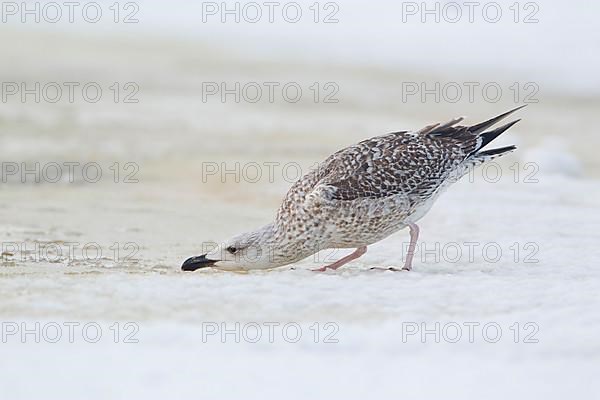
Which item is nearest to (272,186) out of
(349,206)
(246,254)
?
(246,254)

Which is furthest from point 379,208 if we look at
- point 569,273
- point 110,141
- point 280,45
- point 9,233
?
point 280,45

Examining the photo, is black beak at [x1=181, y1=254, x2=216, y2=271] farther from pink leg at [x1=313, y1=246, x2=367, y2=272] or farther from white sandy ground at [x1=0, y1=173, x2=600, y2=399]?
pink leg at [x1=313, y1=246, x2=367, y2=272]

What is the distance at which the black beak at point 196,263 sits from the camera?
5.48 metres

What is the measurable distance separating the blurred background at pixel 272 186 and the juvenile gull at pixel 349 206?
0.20 metres

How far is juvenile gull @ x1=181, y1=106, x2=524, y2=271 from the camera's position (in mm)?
5453

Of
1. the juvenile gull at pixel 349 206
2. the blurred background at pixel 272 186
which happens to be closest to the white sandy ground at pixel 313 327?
the blurred background at pixel 272 186

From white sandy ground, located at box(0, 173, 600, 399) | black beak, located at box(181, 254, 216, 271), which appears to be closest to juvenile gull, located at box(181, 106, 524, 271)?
black beak, located at box(181, 254, 216, 271)

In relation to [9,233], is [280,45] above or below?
above

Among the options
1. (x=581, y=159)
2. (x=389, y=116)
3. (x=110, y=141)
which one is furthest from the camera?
(x=389, y=116)

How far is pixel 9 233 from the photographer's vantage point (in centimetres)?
681

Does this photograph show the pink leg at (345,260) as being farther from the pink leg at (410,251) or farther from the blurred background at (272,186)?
the pink leg at (410,251)

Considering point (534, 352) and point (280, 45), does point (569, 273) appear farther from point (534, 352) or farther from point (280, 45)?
point (280, 45)

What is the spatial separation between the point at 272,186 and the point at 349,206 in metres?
3.31

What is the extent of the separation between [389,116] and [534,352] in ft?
26.6
